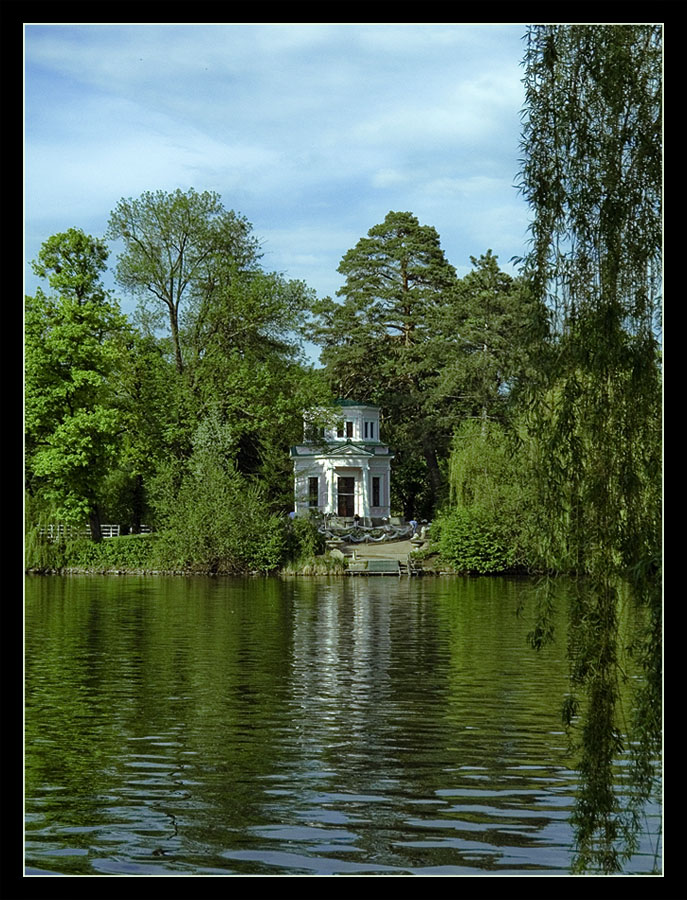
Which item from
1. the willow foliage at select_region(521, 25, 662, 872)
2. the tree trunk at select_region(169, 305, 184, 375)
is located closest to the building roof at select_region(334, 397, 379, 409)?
the tree trunk at select_region(169, 305, 184, 375)

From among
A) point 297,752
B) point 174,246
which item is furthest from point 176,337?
point 297,752

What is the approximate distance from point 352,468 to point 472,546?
42.1ft

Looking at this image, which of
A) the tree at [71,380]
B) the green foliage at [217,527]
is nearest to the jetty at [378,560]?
the green foliage at [217,527]

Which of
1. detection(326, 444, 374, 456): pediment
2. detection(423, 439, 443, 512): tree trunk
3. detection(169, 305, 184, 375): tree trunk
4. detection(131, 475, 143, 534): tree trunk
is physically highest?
detection(169, 305, 184, 375): tree trunk

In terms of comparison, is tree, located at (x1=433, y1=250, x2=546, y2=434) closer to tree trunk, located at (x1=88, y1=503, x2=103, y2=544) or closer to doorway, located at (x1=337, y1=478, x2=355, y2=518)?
doorway, located at (x1=337, y1=478, x2=355, y2=518)

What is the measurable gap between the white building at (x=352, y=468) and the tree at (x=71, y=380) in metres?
11.6

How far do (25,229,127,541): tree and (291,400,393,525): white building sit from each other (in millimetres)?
11599

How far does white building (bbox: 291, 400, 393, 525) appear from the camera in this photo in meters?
46.8

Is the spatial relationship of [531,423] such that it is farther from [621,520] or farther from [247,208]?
[247,208]

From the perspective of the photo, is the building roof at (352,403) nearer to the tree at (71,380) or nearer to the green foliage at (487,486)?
the green foliage at (487,486)

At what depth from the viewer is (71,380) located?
36250 millimetres

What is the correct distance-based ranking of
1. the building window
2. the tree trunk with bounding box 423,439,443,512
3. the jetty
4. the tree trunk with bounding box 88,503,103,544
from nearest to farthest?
1. the jetty
2. the tree trunk with bounding box 88,503,103,544
3. the tree trunk with bounding box 423,439,443,512
4. the building window

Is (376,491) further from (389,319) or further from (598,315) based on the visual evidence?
(598,315)
